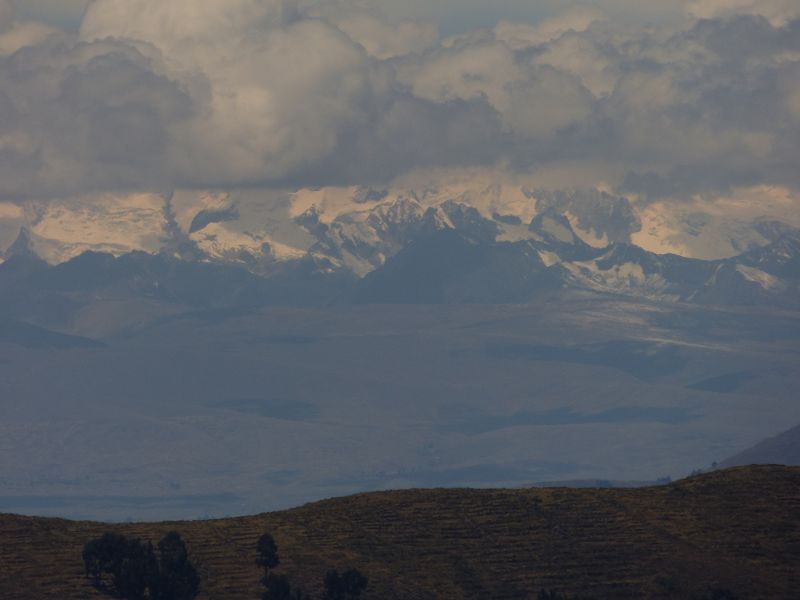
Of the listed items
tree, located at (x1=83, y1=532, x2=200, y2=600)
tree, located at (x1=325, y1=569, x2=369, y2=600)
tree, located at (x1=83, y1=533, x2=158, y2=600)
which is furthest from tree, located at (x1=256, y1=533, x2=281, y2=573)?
tree, located at (x1=83, y1=533, x2=158, y2=600)

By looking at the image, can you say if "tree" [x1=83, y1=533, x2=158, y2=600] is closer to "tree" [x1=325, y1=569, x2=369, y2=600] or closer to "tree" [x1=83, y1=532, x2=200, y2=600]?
"tree" [x1=83, y1=532, x2=200, y2=600]

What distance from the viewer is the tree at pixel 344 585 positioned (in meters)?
127

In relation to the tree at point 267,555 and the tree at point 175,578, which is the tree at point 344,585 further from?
the tree at point 175,578

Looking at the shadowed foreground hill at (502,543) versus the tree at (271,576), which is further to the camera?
the shadowed foreground hill at (502,543)

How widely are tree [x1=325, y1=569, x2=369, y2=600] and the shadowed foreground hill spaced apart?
2.90 metres

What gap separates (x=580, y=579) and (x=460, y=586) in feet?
29.2

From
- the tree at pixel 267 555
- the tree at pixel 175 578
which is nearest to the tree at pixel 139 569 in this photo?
the tree at pixel 175 578

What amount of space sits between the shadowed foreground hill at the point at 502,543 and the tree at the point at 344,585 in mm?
2902

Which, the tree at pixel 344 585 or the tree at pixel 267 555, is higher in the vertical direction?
the tree at pixel 267 555

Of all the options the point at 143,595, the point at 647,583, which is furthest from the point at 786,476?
the point at 143,595

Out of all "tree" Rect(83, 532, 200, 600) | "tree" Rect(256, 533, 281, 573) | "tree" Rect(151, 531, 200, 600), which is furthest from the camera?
"tree" Rect(256, 533, 281, 573)

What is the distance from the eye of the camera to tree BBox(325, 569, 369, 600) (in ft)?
417

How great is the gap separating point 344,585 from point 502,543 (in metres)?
19.1

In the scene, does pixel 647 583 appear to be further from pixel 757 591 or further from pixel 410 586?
pixel 410 586
